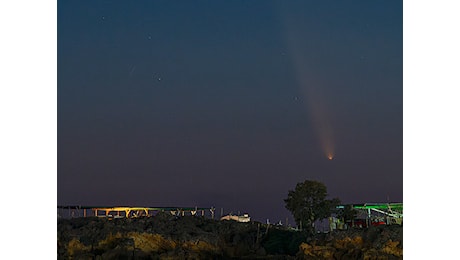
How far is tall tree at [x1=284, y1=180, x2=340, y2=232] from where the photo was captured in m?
2.48

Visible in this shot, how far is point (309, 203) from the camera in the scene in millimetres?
2531

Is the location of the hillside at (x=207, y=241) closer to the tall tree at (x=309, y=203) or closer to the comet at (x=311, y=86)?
the tall tree at (x=309, y=203)

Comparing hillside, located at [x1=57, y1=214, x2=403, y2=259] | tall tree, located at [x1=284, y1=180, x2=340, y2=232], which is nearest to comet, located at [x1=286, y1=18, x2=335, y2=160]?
tall tree, located at [x1=284, y1=180, x2=340, y2=232]

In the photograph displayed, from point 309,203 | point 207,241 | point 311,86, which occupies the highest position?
point 311,86

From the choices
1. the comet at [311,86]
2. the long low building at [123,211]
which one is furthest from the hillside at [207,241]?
the comet at [311,86]

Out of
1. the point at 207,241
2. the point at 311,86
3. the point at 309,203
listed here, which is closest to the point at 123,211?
the point at 207,241

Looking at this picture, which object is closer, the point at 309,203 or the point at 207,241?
the point at 207,241

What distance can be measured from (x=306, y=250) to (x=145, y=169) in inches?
30.9

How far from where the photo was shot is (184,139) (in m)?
2.66

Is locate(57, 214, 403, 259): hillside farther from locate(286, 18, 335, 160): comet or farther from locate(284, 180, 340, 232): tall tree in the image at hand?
locate(286, 18, 335, 160): comet

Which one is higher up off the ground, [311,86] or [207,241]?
[311,86]

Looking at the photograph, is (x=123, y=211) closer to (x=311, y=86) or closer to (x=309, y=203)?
(x=309, y=203)

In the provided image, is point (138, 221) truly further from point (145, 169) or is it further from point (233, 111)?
point (233, 111)
